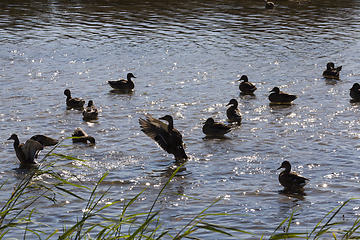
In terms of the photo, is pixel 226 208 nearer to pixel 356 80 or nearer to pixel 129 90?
pixel 129 90

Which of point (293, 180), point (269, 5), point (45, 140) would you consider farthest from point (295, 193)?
point (269, 5)

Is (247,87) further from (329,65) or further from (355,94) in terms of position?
(329,65)

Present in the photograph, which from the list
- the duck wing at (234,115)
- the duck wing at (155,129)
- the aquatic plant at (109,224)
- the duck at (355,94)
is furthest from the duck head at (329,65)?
the aquatic plant at (109,224)

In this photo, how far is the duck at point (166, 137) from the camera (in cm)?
1035

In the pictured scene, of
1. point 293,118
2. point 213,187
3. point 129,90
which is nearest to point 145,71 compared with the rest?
point 129,90

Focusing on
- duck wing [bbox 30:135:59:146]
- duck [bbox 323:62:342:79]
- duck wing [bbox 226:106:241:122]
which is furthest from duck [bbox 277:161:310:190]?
duck [bbox 323:62:342:79]

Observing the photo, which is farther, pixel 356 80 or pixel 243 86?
pixel 356 80

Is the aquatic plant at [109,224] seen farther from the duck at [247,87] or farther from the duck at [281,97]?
the duck at [247,87]

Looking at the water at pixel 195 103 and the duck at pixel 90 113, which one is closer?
the water at pixel 195 103

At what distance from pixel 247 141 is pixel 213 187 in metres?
3.09

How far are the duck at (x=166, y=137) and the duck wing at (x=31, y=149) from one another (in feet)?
7.17

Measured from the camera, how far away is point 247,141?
11812mm

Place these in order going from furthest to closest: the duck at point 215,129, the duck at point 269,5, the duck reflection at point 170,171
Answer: the duck at point 269,5 → the duck at point 215,129 → the duck reflection at point 170,171

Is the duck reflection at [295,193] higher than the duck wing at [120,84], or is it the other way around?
the duck wing at [120,84]
